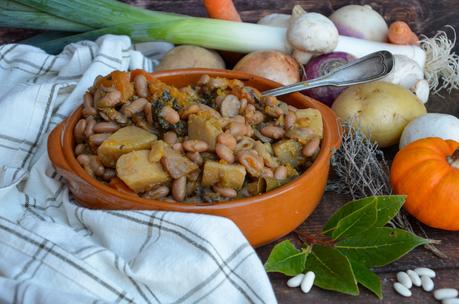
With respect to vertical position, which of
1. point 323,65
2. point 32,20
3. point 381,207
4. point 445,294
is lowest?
point 445,294

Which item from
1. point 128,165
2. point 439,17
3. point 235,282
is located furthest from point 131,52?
point 439,17

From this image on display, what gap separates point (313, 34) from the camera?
199 cm

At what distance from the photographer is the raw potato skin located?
1937 mm

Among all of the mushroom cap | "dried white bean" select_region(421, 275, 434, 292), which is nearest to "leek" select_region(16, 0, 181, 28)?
the mushroom cap

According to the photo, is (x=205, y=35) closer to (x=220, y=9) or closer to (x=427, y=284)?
(x=220, y=9)

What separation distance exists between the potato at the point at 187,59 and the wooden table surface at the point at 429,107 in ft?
1.20

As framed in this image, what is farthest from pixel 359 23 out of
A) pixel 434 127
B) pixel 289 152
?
pixel 289 152

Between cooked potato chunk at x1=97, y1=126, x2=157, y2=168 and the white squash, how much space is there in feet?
2.36

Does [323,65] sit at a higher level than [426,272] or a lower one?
higher

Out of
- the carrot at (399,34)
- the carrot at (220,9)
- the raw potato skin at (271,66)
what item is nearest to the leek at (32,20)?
the carrot at (220,9)

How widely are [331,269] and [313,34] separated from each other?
0.92m

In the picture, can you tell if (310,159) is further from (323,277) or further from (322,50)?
(322,50)

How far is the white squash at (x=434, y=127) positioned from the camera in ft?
5.45

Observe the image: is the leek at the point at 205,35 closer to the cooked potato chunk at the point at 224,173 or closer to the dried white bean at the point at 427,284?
the cooked potato chunk at the point at 224,173
